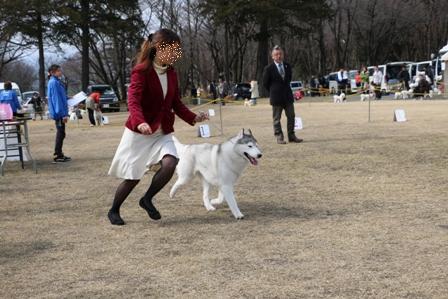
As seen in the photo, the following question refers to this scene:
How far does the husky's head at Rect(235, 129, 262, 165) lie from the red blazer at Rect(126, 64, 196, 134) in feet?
2.12

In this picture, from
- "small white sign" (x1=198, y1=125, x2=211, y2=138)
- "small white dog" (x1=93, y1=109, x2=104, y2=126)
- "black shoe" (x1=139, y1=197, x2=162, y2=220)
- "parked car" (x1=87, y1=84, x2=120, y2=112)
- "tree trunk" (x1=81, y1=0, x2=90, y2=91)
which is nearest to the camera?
"black shoe" (x1=139, y1=197, x2=162, y2=220)

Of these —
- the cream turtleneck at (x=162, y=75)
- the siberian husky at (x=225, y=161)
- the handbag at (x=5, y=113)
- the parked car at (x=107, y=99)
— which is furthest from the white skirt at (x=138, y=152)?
the parked car at (x=107, y=99)

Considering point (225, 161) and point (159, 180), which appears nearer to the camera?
point (159, 180)

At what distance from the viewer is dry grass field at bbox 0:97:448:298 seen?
3568 millimetres

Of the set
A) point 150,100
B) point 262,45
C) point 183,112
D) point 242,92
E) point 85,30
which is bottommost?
point 183,112

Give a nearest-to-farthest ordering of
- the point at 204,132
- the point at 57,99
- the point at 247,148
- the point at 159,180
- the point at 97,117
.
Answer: the point at 159,180, the point at 247,148, the point at 57,99, the point at 204,132, the point at 97,117

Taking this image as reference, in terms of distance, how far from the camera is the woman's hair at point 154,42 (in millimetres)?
4859

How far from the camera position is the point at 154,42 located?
488 cm

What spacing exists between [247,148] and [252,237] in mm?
911

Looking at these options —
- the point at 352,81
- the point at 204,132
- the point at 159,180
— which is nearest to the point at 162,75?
the point at 159,180

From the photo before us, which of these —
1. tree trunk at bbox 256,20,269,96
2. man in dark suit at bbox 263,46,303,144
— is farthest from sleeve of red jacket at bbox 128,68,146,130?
tree trunk at bbox 256,20,269,96

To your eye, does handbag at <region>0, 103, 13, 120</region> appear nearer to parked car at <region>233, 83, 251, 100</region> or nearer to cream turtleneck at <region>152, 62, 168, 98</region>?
cream turtleneck at <region>152, 62, 168, 98</region>

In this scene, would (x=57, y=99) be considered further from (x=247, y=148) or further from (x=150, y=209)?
(x=247, y=148)

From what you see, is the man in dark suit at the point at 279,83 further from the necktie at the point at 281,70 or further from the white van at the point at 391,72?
the white van at the point at 391,72
